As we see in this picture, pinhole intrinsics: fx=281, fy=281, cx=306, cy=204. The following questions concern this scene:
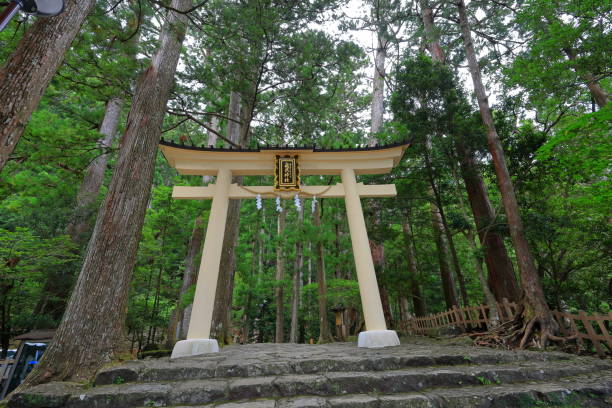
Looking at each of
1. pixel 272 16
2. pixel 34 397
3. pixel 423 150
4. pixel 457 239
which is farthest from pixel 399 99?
pixel 34 397

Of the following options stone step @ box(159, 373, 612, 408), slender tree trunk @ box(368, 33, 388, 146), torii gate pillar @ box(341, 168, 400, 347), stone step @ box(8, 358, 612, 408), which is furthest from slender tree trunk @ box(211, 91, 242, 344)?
slender tree trunk @ box(368, 33, 388, 146)

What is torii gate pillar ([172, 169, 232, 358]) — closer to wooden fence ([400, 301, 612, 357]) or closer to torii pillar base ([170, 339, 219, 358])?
torii pillar base ([170, 339, 219, 358])

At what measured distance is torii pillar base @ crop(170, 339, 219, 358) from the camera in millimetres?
4227

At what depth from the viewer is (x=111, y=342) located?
3465 millimetres

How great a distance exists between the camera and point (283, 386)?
9.07 feet

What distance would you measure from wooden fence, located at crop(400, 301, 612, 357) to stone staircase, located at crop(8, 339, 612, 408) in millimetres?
488

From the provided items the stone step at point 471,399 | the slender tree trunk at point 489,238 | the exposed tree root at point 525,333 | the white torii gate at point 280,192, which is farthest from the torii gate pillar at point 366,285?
the slender tree trunk at point 489,238

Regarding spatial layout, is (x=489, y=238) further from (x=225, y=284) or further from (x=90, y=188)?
(x=90, y=188)

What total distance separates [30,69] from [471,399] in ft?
17.0

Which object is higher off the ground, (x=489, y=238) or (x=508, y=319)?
(x=489, y=238)

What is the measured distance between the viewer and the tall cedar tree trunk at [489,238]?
19.8 ft

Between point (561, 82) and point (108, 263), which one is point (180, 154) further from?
point (561, 82)

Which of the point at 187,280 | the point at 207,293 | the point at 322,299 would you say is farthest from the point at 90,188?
the point at 322,299

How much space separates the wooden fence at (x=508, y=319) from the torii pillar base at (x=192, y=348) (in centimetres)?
517
